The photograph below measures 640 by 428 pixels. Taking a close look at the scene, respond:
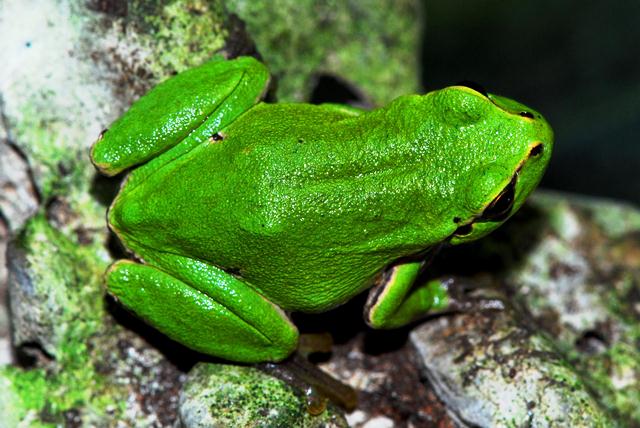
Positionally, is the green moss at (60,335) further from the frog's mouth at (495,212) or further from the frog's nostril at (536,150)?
the frog's nostril at (536,150)

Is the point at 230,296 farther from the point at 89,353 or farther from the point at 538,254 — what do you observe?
the point at 538,254

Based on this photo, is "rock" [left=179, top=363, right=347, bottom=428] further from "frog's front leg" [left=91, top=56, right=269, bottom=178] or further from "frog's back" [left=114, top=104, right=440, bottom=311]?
"frog's front leg" [left=91, top=56, right=269, bottom=178]

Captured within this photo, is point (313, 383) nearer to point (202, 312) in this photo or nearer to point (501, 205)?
point (202, 312)

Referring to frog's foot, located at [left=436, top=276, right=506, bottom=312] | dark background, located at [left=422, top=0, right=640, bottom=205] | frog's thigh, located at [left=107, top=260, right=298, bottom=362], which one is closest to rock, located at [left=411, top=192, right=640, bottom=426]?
frog's foot, located at [left=436, top=276, right=506, bottom=312]

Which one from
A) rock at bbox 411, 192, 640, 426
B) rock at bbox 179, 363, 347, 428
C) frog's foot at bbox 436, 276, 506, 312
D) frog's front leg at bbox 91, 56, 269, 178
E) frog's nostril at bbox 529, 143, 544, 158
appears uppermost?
frog's front leg at bbox 91, 56, 269, 178

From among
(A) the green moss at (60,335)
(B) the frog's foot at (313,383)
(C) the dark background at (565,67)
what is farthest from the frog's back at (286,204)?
(C) the dark background at (565,67)

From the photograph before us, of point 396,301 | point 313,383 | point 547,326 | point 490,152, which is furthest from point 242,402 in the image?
point 547,326
